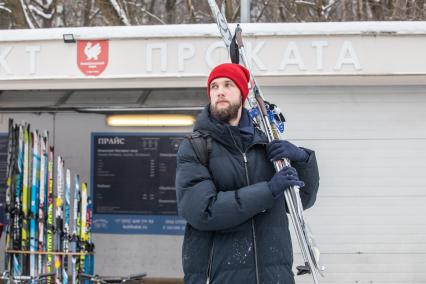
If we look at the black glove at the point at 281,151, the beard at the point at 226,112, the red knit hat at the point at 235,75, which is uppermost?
the red knit hat at the point at 235,75

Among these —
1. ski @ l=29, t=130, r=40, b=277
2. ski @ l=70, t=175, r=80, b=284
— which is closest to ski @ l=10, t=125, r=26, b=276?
ski @ l=29, t=130, r=40, b=277

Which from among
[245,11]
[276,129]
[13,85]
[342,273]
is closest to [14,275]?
[13,85]

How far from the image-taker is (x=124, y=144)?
26.2 ft

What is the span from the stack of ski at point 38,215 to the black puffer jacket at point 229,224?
13.2 feet

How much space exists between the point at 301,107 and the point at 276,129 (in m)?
3.25

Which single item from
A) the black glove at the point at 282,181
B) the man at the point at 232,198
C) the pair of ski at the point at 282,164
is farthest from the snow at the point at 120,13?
the black glove at the point at 282,181

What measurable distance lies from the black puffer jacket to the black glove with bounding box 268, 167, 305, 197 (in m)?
0.03

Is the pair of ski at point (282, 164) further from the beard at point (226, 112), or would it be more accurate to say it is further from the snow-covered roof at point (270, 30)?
the snow-covered roof at point (270, 30)

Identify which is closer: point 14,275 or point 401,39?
point 401,39

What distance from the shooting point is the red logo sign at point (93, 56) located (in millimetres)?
6254

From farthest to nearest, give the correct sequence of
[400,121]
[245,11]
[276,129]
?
[245,11] → [400,121] → [276,129]

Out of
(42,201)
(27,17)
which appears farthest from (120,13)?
(42,201)

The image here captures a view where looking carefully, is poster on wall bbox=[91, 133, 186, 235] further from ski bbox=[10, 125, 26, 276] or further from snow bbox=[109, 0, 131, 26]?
snow bbox=[109, 0, 131, 26]

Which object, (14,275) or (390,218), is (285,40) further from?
(14,275)
